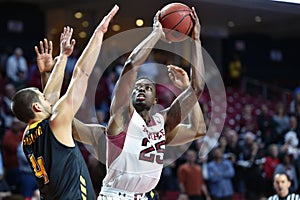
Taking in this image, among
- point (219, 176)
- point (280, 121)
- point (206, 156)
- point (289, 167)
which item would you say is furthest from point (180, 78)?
point (280, 121)

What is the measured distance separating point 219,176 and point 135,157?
751cm

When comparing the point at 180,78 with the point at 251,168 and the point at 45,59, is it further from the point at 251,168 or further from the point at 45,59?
the point at 251,168

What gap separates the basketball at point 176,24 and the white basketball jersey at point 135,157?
0.77 metres

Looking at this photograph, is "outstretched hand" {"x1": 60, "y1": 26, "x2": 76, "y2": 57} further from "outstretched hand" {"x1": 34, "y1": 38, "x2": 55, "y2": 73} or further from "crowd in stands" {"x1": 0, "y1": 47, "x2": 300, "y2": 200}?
"crowd in stands" {"x1": 0, "y1": 47, "x2": 300, "y2": 200}

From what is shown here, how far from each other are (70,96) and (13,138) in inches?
276

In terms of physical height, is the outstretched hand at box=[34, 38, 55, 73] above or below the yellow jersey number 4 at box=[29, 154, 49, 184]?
above

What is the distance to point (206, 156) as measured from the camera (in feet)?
45.5

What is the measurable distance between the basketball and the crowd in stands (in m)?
5.35

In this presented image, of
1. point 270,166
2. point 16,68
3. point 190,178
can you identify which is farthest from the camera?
point 16,68

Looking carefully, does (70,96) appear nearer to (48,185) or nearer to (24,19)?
(48,185)

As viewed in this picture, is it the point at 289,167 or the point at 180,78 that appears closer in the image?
the point at 180,78

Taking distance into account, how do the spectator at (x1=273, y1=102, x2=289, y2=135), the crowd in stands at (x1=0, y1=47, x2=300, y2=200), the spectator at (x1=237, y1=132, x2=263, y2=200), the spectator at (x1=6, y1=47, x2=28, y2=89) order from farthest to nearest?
the spectator at (x1=6, y1=47, x2=28, y2=89) < the spectator at (x1=273, y1=102, x2=289, y2=135) < the spectator at (x1=237, y1=132, x2=263, y2=200) < the crowd in stands at (x1=0, y1=47, x2=300, y2=200)

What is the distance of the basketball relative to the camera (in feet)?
19.5

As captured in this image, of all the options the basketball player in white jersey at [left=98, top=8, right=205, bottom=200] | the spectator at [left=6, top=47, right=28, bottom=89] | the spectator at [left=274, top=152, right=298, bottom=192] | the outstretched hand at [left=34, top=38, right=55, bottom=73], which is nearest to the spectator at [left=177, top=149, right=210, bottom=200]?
the spectator at [left=274, top=152, right=298, bottom=192]
